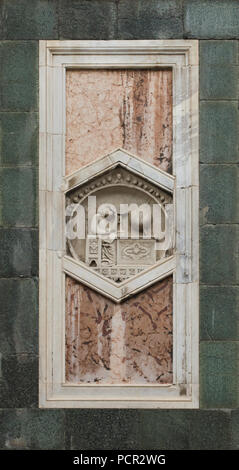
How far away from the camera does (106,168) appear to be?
7637 mm

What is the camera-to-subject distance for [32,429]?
7535 mm

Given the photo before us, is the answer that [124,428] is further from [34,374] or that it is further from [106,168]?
[106,168]

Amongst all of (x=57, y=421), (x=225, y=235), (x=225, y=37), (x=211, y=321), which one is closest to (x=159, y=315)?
(x=211, y=321)

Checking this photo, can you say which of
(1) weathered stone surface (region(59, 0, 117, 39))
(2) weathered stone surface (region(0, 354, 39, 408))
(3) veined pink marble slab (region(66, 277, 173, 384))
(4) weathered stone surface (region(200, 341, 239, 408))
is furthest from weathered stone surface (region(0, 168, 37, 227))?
(4) weathered stone surface (region(200, 341, 239, 408))

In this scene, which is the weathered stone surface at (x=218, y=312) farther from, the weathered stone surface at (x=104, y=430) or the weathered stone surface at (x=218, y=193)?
the weathered stone surface at (x=104, y=430)

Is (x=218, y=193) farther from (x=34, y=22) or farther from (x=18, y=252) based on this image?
(x=34, y=22)

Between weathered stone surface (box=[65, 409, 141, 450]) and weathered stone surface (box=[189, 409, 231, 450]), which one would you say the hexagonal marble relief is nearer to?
weathered stone surface (box=[65, 409, 141, 450])

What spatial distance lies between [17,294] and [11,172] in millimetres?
1359

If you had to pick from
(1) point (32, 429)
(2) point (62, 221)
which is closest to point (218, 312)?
(2) point (62, 221)

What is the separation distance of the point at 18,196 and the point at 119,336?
193cm

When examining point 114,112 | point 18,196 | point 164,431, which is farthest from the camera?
point 114,112

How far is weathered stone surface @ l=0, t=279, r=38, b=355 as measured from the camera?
7551mm

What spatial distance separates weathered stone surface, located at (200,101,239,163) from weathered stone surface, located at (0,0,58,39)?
1908mm

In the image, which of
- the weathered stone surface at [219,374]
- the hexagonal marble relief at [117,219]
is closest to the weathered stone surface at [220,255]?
the hexagonal marble relief at [117,219]
